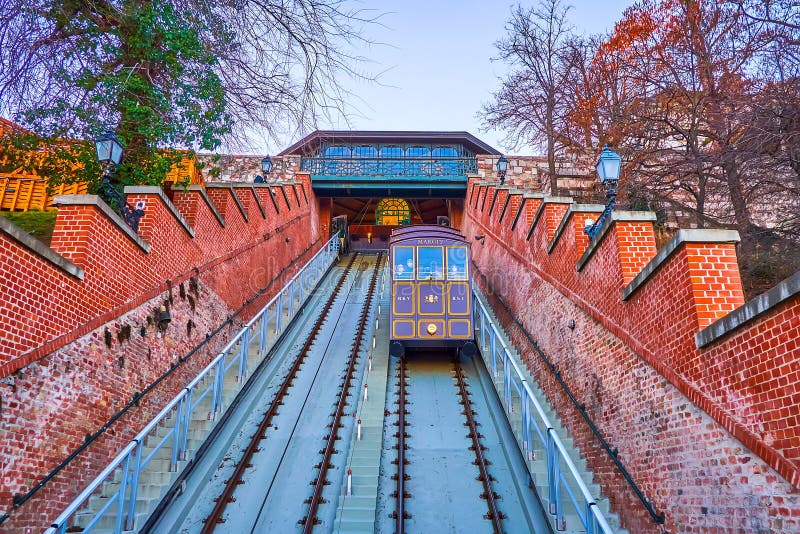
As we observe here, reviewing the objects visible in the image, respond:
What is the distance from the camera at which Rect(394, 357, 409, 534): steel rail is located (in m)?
5.68

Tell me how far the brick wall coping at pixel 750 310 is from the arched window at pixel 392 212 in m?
25.7

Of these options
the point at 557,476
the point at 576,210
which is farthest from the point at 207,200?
the point at 557,476

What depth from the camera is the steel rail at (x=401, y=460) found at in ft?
18.6

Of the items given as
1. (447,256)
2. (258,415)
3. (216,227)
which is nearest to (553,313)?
(447,256)

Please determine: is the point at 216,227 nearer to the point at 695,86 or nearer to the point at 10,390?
the point at 10,390

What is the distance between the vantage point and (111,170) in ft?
21.8

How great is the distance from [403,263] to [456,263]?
125 centimetres

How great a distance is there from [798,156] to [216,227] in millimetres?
9988

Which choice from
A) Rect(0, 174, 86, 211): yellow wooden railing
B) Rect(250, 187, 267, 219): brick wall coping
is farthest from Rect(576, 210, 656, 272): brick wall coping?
Rect(0, 174, 86, 211): yellow wooden railing

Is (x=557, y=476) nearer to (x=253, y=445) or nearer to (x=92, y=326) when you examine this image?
(x=253, y=445)

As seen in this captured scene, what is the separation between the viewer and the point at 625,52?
53.2 ft

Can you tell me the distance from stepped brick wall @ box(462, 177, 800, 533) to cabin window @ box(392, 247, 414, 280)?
159 inches

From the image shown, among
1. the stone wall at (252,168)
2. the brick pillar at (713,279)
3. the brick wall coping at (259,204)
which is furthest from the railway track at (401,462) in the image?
the stone wall at (252,168)

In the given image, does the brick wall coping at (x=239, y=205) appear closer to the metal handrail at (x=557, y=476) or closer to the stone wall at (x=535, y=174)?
the metal handrail at (x=557, y=476)
